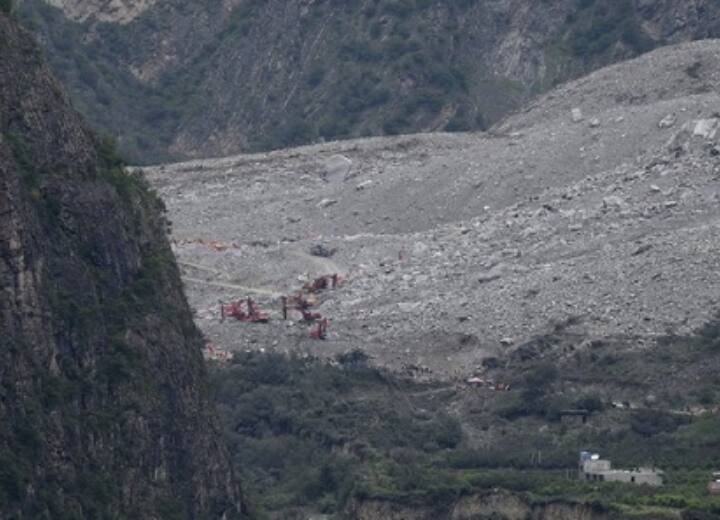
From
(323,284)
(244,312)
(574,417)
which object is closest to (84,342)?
(574,417)

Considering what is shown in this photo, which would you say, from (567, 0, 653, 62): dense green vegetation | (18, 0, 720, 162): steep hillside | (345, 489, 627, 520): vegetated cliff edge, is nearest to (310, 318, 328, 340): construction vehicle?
(345, 489, 627, 520): vegetated cliff edge

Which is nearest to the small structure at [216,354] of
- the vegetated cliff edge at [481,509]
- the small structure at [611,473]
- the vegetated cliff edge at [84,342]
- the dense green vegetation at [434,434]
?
the dense green vegetation at [434,434]

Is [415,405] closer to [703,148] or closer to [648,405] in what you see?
[648,405]

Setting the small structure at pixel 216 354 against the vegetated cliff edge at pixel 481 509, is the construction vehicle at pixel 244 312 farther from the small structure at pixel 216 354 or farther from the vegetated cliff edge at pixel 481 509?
the vegetated cliff edge at pixel 481 509

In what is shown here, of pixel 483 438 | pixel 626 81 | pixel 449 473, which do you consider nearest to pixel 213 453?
pixel 449 473

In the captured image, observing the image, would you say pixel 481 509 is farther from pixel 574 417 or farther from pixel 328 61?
pixel 328 61

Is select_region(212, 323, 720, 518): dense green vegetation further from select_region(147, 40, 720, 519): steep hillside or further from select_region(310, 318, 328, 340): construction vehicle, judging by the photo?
select_region(310, 318, 328, 340): construction vehicle
